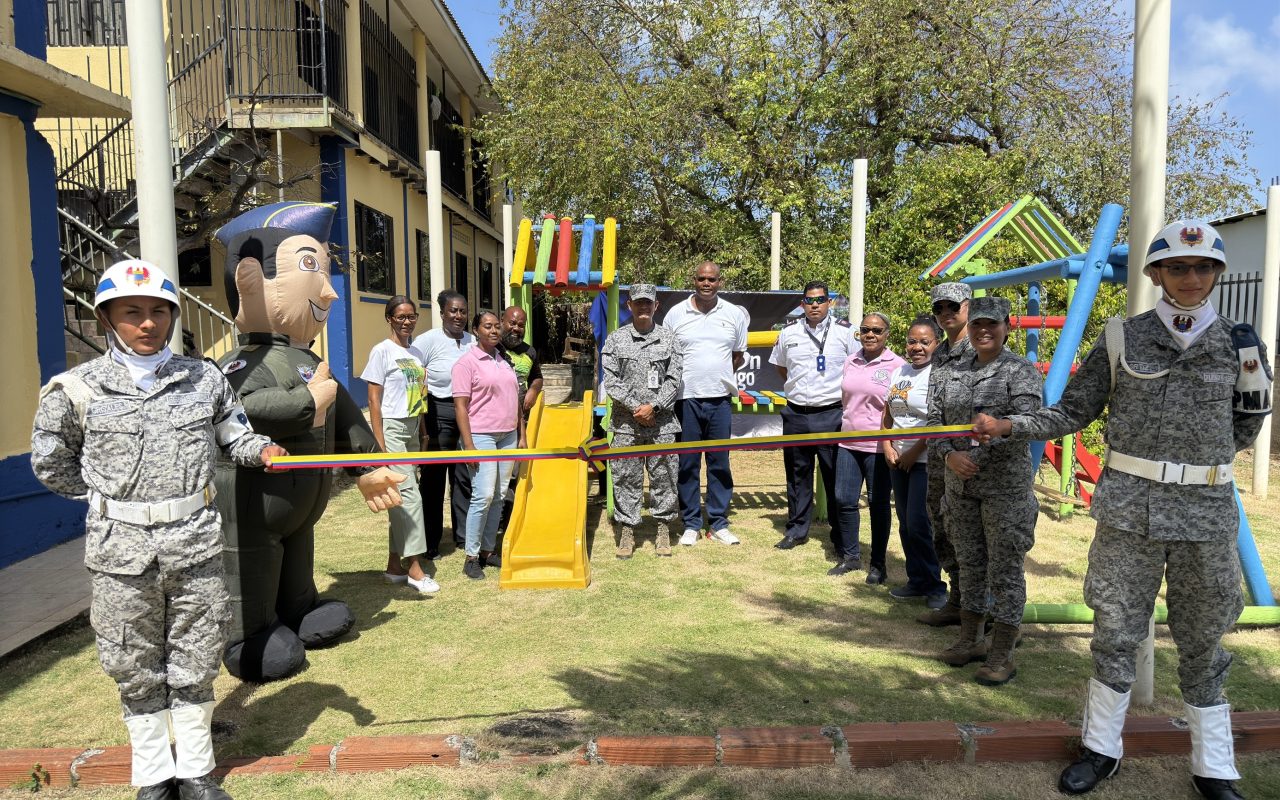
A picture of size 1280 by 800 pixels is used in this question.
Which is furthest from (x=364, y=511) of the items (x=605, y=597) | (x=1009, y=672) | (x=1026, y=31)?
(x=1026, y=31)

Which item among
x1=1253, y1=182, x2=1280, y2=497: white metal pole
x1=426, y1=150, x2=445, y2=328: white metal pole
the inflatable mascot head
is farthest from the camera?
x1=1253, y1=182, x2=1280, y2=497: white metal pole

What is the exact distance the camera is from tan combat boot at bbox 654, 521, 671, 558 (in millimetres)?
6574

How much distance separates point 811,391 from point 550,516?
7.65 feet

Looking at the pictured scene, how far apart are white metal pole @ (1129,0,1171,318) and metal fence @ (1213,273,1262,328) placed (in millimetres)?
9437

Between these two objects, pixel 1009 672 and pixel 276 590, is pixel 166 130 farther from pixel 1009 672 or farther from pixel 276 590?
pixel 1009 672

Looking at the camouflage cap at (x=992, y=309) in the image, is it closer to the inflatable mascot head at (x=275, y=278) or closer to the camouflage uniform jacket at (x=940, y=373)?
the camouflage uniform jacket at (x=940, y=373)

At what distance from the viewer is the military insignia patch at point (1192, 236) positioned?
3037 mm

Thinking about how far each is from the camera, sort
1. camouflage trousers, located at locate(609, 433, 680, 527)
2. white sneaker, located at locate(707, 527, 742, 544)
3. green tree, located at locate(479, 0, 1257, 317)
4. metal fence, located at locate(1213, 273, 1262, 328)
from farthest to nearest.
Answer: green tree, located at locate(479, 0, 1257, 317) < metal fence, located at locate(1213, 273, 1262, 328) < white sneaker, located at locate(707, 527, 742, 544) < camouflage trousers, located at locate(609, 433, 680, 527)

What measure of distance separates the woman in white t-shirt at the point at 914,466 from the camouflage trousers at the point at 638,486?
6.36 feet

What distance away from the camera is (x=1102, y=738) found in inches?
127

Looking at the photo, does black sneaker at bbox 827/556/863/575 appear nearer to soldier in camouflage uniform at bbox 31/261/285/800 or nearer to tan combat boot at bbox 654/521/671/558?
tan combat boot at bbox 654/521/671/558

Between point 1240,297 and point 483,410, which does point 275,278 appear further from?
point 1240,297

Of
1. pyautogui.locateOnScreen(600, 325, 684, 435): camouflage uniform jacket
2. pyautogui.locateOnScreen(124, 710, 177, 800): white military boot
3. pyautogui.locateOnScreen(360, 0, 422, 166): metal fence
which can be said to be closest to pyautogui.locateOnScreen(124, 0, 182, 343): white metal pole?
pyautogui.locateOnScreen(124, 710, 177, 800): white military boot

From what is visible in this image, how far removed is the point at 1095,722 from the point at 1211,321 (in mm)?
1620
